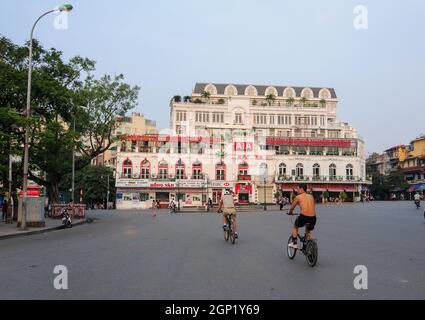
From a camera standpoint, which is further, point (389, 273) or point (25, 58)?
point (25, 58)

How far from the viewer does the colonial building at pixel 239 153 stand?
65875mm

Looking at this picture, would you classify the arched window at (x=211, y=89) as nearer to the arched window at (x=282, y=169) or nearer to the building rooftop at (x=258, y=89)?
the building rooftop at (x=258, y=89)

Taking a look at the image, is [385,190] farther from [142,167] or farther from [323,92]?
[142,167]

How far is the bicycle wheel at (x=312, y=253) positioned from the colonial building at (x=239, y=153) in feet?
168

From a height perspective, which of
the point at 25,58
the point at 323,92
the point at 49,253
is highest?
the point at 323,92

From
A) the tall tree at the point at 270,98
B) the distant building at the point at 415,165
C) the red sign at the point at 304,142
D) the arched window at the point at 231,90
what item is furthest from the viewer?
the arched window at the point at 231,90

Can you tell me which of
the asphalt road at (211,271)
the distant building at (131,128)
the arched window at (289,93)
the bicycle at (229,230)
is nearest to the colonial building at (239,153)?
the arched window at (289,93)

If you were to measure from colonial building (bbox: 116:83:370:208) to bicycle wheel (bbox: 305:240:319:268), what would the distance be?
Answer: 168ft

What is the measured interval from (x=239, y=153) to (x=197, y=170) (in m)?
7.55

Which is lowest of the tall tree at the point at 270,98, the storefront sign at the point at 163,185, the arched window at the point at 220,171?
the storefront sign at the point at 163,185

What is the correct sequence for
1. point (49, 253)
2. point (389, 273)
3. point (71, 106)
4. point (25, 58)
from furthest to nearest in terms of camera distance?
point (71, 106), point (25, 58), point (49, 253), point (389, 273)

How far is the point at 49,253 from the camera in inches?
452

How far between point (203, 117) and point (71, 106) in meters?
52.7

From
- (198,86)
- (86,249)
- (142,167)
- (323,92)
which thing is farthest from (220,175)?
(86,249)
